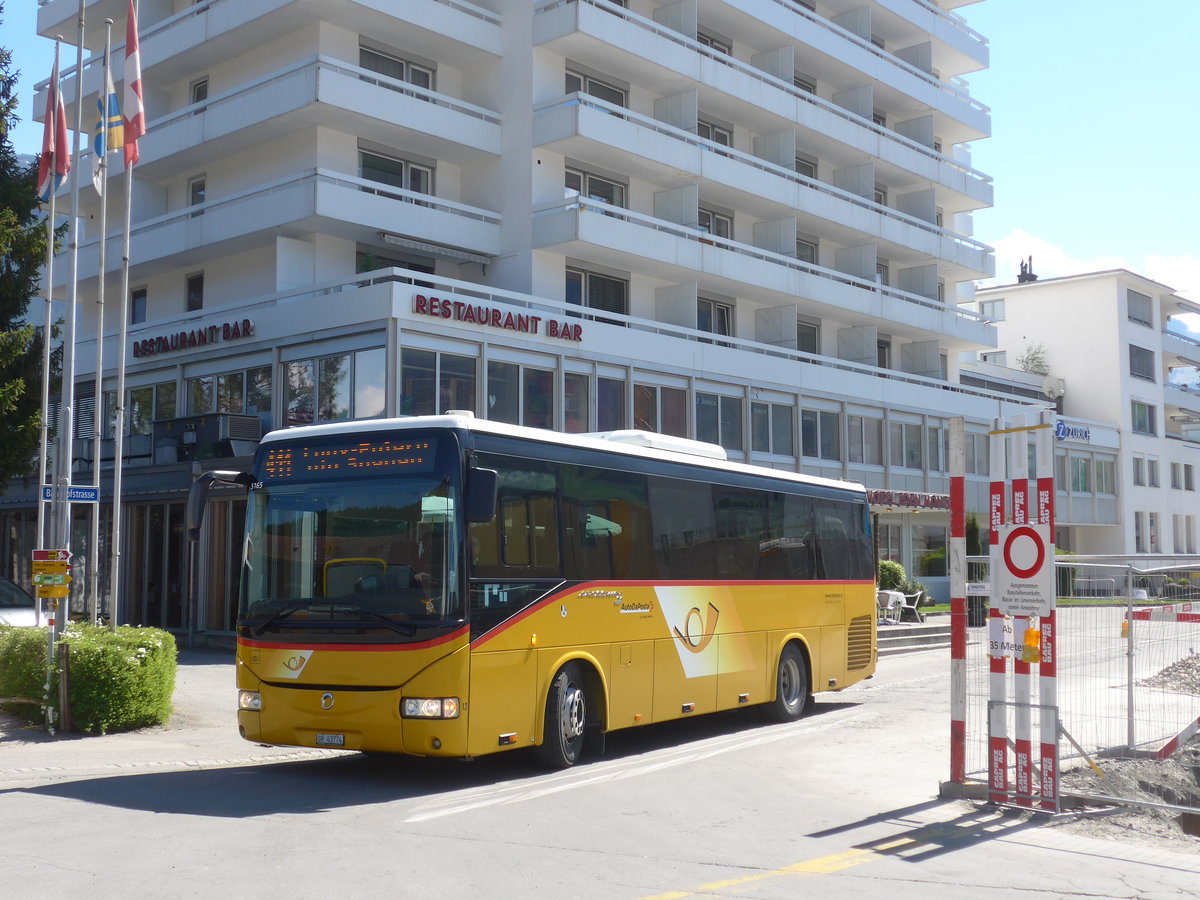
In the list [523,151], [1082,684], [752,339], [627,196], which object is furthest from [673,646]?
[752,339]

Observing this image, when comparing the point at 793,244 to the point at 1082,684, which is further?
the point at 793,244

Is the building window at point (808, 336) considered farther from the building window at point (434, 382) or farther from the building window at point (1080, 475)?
the building window at point (434, 382)

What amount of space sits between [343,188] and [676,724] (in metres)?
16.5

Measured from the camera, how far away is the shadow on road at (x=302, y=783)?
994cm

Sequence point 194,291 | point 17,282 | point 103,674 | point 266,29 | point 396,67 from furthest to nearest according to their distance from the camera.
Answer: point 194,291
point 396,67
point 266,29
point 17,282
point 103,674

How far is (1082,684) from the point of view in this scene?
11547 millimetres

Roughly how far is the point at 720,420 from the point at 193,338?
44.9 ft

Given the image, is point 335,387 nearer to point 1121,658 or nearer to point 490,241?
point 490,241

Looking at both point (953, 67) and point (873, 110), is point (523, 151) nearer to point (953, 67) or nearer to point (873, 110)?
point (873, 110)

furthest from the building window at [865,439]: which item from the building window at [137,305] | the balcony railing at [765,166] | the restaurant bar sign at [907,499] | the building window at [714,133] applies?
the building window at [137,305]

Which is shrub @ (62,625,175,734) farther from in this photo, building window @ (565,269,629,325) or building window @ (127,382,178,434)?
building window @ (565,269,629,325)

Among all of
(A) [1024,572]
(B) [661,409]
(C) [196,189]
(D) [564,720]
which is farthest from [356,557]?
(C) [196,189]

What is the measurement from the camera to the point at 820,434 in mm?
37500

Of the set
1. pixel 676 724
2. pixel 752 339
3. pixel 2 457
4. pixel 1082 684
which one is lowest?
pixel 676 724
